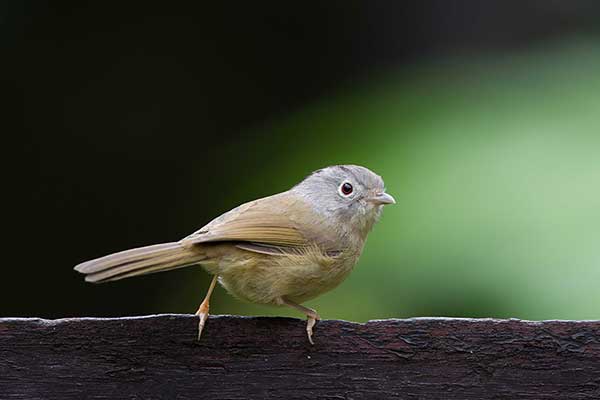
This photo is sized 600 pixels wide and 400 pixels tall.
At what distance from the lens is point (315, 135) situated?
541 centimetres

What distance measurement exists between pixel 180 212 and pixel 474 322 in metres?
3.13

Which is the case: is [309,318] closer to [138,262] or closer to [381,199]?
[138,262]

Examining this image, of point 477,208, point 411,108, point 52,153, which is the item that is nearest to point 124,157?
point 52,153

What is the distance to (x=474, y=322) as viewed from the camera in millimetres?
2801

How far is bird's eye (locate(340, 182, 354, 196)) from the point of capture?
13.0ft

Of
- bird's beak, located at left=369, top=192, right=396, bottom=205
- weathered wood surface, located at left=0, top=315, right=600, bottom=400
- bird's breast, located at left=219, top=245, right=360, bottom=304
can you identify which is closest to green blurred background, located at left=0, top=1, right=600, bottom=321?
bird's beak, located at left=369, top=192, right=396, bottom=205

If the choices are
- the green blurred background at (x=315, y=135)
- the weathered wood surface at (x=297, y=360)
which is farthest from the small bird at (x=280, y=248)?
the green blurred background at (x=315, y=135)

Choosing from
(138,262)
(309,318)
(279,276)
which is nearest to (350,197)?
(279,276)

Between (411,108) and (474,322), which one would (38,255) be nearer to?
(411,108)

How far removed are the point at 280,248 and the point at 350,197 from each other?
0.59m

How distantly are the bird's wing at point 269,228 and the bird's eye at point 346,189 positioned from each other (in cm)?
21

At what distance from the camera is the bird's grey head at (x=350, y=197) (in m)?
3.88

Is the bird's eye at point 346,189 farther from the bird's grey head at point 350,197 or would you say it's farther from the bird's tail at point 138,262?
the bird's tail at point 138,262

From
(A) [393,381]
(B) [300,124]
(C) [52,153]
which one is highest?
(B) [300,124]
